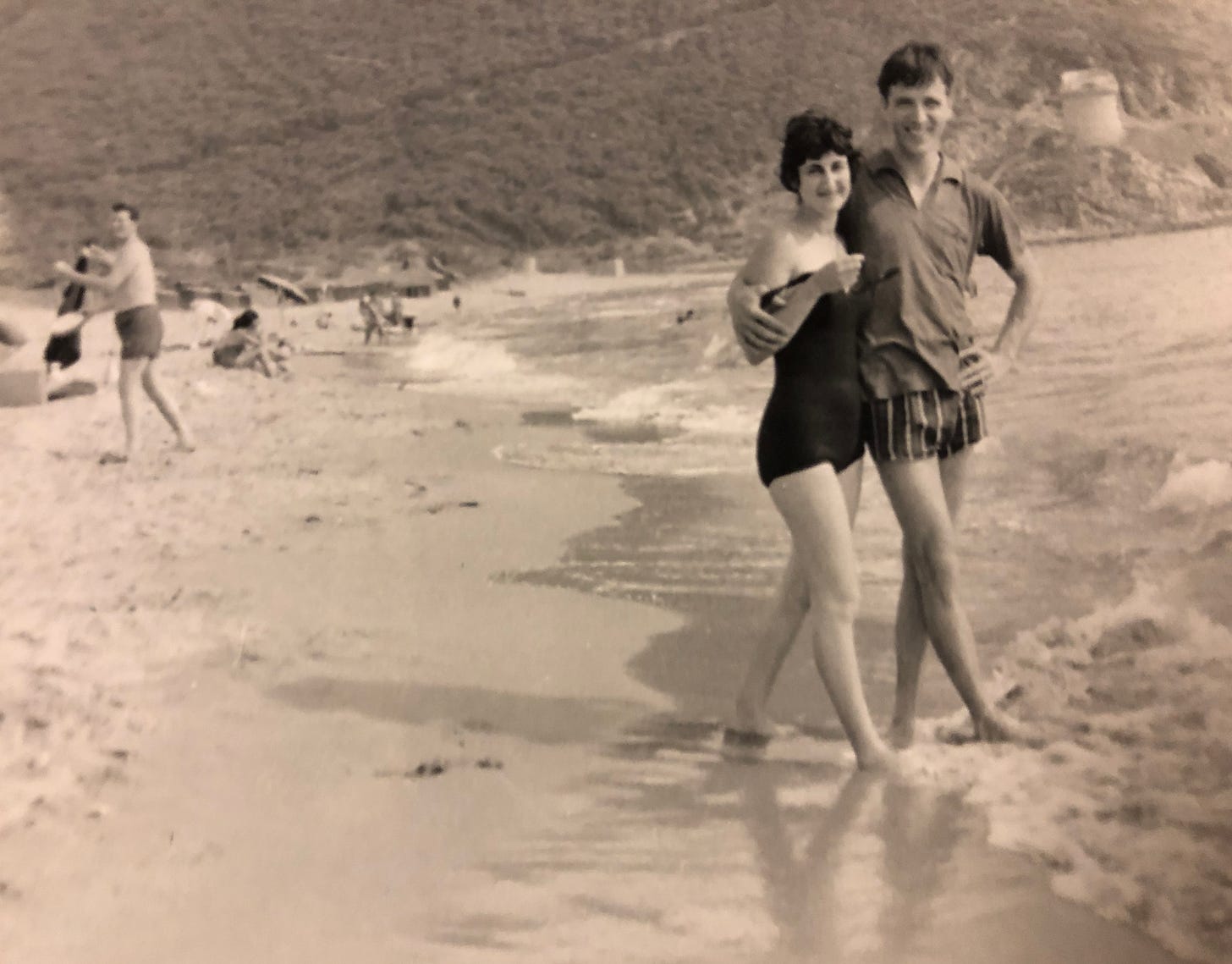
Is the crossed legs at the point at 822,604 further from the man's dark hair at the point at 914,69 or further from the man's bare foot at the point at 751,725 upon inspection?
the man's dark hair at the point at 914,69

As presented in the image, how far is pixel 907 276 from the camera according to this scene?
5.88ft

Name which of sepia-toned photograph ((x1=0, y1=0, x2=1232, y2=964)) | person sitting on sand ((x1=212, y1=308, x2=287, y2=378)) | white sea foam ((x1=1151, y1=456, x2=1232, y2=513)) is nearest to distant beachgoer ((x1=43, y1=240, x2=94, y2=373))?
sepia-toned photograph ((x1=0, y1=0, x2=1232, y2=964))

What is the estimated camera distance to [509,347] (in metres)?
2.08

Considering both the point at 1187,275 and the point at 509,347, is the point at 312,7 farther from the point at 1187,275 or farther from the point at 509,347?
the point at 1187,275

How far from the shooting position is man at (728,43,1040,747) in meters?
1.79

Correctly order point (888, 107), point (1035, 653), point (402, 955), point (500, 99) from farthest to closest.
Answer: point (500, 99) < point (1035, 653) < point (888, 107) < point (402, 955)

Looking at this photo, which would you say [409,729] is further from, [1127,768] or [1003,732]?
[1127,768]

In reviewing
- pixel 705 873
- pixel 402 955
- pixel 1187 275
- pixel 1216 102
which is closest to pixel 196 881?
pixel 402 955

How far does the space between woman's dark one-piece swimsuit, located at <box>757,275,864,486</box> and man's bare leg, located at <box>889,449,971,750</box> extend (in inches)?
8.6

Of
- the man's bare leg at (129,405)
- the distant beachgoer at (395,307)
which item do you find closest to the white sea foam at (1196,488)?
the distant beachgoer at (395,307)

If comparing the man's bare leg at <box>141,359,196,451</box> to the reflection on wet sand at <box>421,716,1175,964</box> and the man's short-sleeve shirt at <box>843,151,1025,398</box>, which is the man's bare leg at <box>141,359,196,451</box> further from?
the man's short-sleeve shirt at <box>843,151,1025,398</box>

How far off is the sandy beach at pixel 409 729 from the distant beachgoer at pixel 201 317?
0.07 meters

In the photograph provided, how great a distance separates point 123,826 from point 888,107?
60.9 inches

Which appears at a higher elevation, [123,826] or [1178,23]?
[1178,23]
